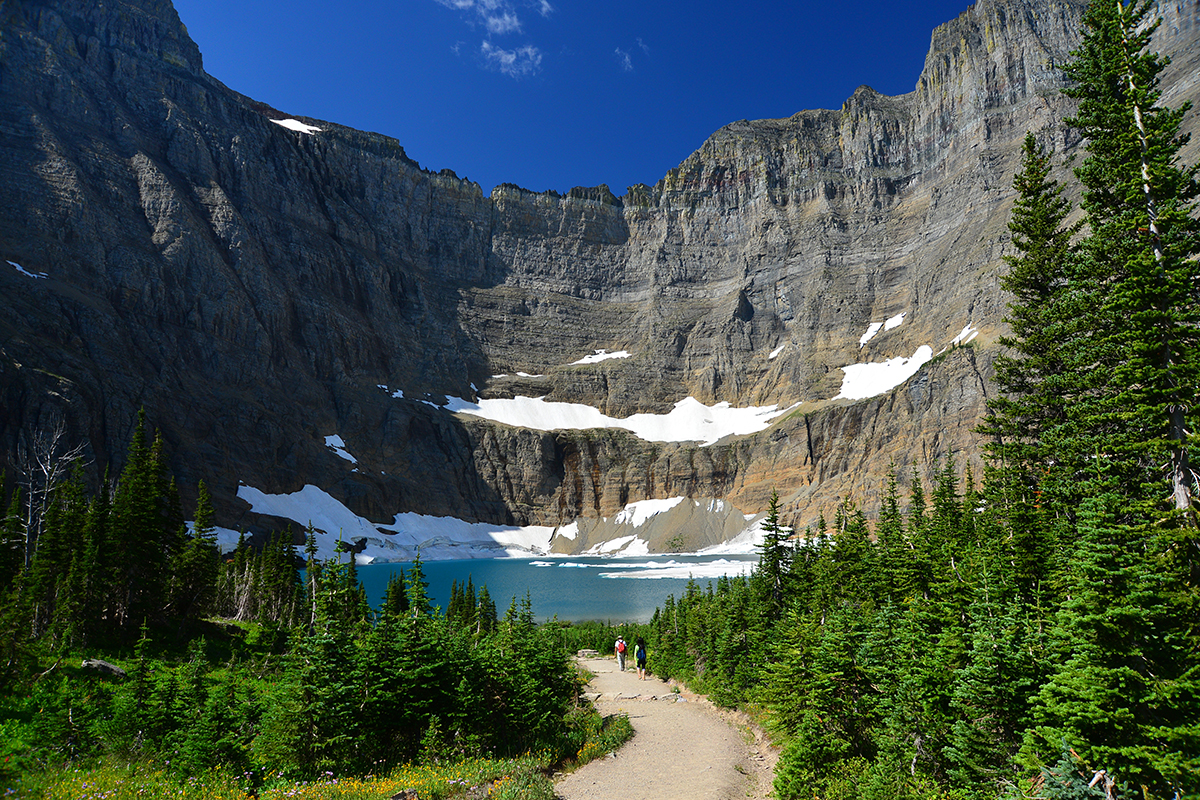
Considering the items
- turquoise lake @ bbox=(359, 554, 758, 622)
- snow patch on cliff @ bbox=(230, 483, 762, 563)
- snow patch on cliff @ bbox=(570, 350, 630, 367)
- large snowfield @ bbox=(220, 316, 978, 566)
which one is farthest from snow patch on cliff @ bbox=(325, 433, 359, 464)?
snow patch on cliff @ bbox=(570, 350, 630, 367)

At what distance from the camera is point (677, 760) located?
1441 cm

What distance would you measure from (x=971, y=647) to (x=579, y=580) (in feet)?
269

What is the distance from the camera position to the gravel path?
1223 cm

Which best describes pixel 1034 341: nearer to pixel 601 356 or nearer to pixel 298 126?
pixel 601 356

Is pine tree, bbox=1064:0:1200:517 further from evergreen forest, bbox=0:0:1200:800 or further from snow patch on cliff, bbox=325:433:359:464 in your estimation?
snow patch on cliff, bbox=325:433:359:464

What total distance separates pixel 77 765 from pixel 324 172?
572ft

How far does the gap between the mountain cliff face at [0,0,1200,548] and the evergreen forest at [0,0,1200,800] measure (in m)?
87.6

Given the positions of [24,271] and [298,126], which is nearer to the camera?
[24,271]

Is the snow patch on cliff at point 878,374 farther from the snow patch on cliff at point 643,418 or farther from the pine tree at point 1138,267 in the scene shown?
the pine tree at point 1138,267

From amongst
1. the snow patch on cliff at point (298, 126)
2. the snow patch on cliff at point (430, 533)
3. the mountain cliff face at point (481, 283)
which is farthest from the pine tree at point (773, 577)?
the snow patch on cliff at point (298, 126)

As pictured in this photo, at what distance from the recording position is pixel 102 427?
281 feet

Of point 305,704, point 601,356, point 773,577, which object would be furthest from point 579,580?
point 601,356

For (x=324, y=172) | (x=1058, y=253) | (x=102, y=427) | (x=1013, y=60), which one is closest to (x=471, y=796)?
(x=1058, y=253)

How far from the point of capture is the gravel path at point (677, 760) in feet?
40.1
